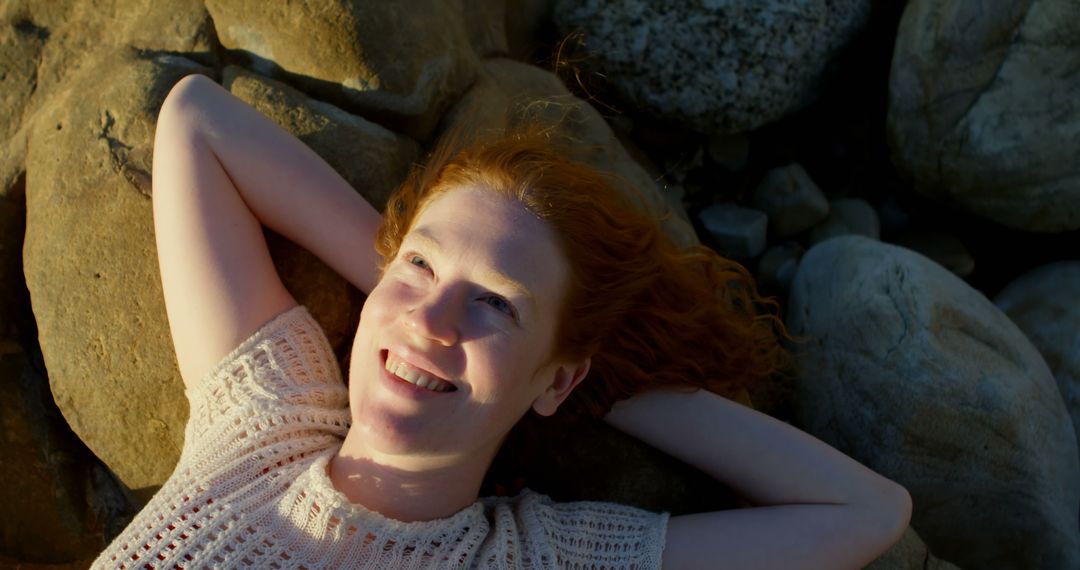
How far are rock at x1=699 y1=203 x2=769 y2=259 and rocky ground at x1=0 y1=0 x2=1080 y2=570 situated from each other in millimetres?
13

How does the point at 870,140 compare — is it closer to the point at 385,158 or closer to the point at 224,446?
the point at 385,158

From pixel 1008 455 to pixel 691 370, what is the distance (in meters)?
1.30

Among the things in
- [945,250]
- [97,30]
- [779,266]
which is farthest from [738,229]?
[97,30]

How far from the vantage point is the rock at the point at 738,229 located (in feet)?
12.7

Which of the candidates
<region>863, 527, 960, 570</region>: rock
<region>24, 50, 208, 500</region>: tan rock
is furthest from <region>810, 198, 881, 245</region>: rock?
<region>24, 50, 208, 500</region>: tan rock

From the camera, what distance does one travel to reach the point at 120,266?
8.48 feet

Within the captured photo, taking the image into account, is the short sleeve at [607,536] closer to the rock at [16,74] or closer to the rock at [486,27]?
the rock at [486,27]

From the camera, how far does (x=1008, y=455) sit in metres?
3.10

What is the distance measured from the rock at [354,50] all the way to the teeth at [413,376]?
1.00 metres

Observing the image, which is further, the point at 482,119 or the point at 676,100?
the point at 676,100

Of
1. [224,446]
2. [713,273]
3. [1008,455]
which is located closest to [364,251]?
[224,446]

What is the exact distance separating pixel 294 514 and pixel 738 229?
7.59 ft

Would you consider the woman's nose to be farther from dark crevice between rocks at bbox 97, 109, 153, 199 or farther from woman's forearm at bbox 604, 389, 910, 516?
dark crevice between rocks at bbox 97, 109, 153, 199

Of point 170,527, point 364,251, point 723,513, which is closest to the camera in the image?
point 170,527
